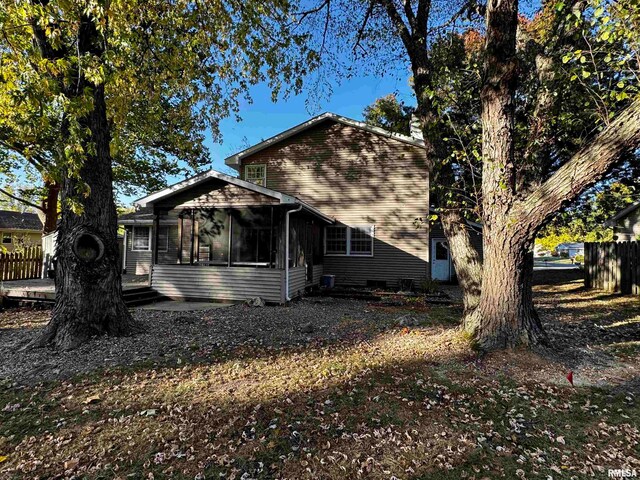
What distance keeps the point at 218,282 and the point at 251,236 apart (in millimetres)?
3245

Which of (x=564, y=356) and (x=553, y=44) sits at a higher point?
(x=553, y=44)

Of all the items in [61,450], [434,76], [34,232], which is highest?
A: [434,76]

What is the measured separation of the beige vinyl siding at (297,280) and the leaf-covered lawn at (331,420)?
5.50 meters

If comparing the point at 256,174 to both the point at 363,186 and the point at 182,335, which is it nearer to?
the point at 363,186

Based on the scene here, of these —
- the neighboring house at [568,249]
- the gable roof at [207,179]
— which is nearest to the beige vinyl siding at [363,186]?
the gable roof at [207,179]

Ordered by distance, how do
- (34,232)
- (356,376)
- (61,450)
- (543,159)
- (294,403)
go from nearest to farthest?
(61,450) → (294,403) → (356,376) → (543,159) → (34,232)

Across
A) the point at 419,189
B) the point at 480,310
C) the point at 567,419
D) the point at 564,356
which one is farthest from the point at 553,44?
the point at 419,189

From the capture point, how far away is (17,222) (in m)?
27.9

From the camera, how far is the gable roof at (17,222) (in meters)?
26.8

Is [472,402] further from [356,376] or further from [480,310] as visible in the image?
[480,310]

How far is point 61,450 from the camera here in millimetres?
2738

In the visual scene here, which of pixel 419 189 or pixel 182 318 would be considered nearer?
pixel 182 318

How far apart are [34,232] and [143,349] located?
107ft

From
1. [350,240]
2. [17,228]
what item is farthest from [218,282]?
[17,228]
